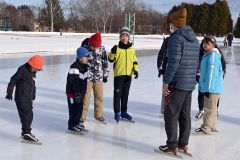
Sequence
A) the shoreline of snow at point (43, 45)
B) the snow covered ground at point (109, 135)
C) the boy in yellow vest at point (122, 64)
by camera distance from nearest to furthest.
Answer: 1. the snow covered ground at point (109, 135)
2. the boy in yellow vest at point (122, 64)
3. the shoreline of snow at point (43, 45)

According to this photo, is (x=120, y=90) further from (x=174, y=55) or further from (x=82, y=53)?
(x=174, y=55)

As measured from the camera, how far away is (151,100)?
8.18 meters

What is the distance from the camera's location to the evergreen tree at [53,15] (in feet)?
214

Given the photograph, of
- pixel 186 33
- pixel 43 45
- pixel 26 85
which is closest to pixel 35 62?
pixel 26 85

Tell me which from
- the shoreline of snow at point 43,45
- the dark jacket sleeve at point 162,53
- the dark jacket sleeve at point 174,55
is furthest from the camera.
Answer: the shoreline of snow at point 43,45

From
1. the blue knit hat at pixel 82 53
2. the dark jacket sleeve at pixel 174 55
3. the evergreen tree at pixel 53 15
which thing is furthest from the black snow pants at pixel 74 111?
the evergreen tree at pixel 53 15

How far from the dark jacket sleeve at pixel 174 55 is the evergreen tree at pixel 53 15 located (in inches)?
2424

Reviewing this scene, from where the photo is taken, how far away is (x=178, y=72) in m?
4.36

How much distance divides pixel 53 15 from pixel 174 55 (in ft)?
205

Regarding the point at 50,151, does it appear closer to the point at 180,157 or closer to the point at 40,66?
the point at 40,66

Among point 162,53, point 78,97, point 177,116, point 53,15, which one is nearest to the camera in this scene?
point 177,116

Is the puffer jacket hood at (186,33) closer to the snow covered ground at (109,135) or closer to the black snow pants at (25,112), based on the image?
the snow covered ground at (109,135)

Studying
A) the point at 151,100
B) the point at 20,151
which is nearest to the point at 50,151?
the point at 20,151

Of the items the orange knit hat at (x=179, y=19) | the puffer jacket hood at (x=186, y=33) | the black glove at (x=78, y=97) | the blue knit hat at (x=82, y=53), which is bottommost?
the black glove at (x=78, y=97)
